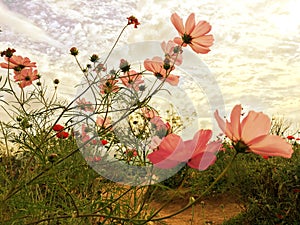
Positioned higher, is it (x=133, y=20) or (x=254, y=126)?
(x=133, y=20)

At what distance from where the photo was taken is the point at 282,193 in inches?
98.0

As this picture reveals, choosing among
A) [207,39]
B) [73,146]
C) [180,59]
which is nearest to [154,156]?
[207,39]

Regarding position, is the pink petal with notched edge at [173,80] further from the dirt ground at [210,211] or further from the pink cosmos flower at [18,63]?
the dirt ground at [210,211]

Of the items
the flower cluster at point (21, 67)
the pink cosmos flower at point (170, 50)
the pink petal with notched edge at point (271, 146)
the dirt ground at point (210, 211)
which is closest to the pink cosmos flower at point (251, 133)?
the pink petal with notched edge at point (271, 146)

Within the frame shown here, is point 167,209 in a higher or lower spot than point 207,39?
lower

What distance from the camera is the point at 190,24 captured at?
1021mm

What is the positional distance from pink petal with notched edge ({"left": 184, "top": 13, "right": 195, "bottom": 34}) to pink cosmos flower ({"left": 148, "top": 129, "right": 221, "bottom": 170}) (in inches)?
19.2

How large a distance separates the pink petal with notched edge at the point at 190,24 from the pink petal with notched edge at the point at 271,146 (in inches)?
20.7

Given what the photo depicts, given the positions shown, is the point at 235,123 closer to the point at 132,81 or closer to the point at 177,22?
the point at 177,22

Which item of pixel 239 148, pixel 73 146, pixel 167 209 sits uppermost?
pixel 73 146

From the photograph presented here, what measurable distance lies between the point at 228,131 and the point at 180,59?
2.09ft

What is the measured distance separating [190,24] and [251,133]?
1.71 ft

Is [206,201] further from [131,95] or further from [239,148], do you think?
[239,148]

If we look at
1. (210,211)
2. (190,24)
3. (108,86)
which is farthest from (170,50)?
(210,211)
